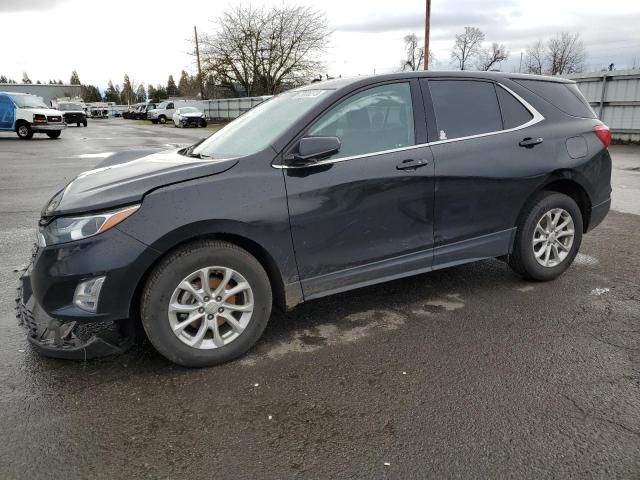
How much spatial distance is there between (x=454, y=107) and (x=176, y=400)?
2.88m

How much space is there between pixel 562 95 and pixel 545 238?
1271 millimetres

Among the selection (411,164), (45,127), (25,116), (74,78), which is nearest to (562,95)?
(411,164)

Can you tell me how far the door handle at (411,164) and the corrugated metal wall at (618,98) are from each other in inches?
614

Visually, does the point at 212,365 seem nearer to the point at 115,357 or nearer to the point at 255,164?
the point at 115,357

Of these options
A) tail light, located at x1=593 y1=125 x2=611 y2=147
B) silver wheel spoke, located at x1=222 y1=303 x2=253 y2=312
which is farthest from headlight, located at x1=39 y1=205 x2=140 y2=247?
tail light, located at x1=593 y1=125 x2=611 y2=147

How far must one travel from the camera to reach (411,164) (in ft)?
12.0

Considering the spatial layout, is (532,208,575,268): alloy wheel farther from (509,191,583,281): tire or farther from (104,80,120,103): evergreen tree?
(104,80,120,103): evergreen tree

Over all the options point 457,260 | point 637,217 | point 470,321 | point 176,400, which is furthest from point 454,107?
point 637,217

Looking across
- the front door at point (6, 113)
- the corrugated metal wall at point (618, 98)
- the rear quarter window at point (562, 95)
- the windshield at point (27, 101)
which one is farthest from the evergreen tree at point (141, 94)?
the rear quarter window at point (562, 95)

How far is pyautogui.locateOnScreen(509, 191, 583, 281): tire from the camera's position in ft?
14.0

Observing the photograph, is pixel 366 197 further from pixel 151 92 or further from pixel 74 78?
pixel 74 78

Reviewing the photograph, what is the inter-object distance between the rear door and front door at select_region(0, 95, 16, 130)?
78.5ft

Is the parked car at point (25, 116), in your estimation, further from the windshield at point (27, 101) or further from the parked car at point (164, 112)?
the parked car at point (164, 112)

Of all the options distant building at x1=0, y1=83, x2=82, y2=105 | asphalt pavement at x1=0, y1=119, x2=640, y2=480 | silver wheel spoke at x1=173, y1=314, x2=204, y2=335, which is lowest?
asphalt pavement at x1=0, y1=119, x2=640, y2=480
